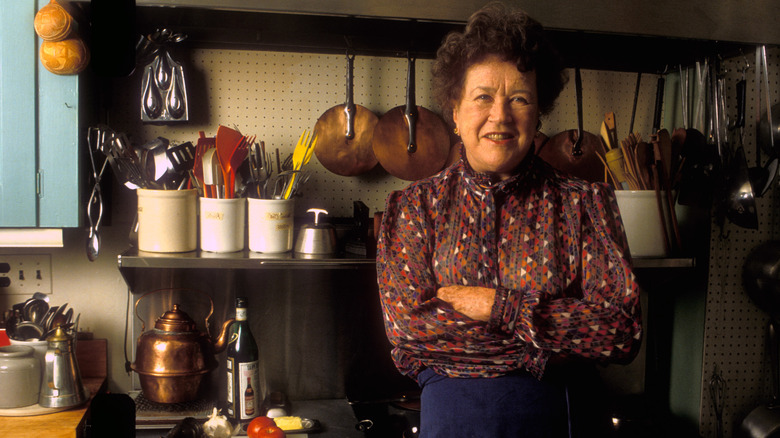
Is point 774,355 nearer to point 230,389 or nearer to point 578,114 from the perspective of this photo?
point 578,114

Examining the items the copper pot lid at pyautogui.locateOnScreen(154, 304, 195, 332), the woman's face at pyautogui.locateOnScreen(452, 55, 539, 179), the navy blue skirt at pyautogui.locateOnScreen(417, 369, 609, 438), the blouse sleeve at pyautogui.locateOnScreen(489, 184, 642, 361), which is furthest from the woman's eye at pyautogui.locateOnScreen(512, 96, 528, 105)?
the copper pot lid at pyautogui.locateOnScreen(154, 304, 195, 332)

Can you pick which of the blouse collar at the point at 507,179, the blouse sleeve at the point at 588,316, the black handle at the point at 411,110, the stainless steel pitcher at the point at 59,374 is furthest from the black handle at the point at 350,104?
the stainless steel pitcher at the point at 59,374

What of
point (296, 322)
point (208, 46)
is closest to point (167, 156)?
point (208, 46)

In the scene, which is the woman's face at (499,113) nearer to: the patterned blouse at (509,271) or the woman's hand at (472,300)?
the patterned blouse at (509,271)

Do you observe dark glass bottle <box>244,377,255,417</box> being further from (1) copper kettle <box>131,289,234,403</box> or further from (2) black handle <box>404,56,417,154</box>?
(2) black handle <box>404,56,417,154</box>

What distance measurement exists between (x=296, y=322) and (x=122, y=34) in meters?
1.26

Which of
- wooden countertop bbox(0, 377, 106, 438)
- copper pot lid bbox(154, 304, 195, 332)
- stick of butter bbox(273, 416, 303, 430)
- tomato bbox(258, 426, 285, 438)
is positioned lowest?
stick of butter bbox(273, 416, 303, 430)

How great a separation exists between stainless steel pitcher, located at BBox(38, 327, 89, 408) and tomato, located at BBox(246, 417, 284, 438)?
447 millimetres

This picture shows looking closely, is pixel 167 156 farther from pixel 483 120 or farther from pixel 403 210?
pixel 483 120

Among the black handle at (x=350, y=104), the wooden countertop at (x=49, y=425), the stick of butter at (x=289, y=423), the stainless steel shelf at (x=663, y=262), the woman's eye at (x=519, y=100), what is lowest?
the stick of butter at (x=289, y=423)

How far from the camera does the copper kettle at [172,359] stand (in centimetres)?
150

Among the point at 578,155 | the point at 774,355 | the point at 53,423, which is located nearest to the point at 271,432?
the point at 53,423

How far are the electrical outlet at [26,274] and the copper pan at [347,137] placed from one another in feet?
2.70

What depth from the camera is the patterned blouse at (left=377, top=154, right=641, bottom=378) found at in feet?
3.53
